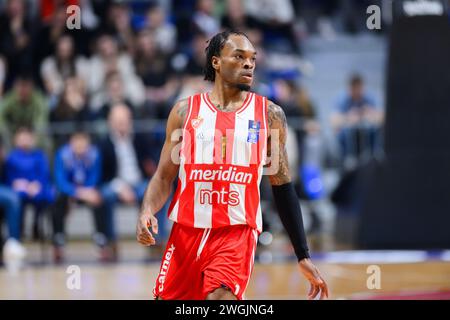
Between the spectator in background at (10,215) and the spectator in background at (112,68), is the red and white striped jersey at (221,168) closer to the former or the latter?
the spectator in background at (10,215)

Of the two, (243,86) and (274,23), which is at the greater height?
(274,23)

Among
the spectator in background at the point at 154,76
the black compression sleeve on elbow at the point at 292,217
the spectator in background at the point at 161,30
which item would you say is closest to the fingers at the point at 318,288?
the black compression sleeve on elbow at the point at 292,217

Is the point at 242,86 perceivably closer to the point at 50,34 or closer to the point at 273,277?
the point at 273,277

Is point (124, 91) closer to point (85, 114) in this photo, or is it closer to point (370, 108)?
point (85, 114)

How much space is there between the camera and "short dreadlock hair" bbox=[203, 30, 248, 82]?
573 cm

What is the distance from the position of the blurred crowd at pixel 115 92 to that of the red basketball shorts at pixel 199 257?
7.10 meters

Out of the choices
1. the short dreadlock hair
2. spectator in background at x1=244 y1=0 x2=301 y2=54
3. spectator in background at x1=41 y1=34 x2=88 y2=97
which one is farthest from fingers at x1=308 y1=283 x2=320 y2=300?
spectator in background at x1=244 y1=0 x2=301 y2=54

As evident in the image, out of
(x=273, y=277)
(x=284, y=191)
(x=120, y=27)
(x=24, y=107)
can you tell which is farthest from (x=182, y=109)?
(x=120, y=27)

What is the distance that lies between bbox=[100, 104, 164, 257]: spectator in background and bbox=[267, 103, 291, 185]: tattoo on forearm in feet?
25.6

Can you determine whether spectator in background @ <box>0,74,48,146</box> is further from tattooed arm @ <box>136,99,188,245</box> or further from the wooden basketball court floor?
tattooed arm @ <box>136,99,188,245</box>

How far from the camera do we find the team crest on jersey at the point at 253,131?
18.5 ft

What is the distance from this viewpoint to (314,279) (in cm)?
561

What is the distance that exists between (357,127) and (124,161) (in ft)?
11.7

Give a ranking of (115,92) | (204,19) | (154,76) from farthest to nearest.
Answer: (204,19) → (154,76) → (115,92)
